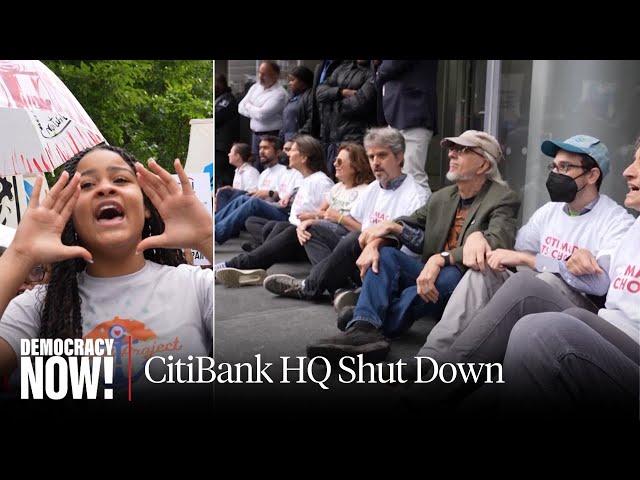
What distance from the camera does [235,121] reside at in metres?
3.03

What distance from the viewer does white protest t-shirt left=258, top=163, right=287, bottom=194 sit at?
334 centimetres

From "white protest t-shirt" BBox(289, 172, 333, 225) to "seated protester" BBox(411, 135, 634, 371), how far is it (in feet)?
2.44

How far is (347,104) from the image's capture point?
3.26 metres

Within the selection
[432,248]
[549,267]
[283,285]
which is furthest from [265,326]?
[549,267]

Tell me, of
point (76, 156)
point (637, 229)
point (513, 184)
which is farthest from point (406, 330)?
point (76, 156)

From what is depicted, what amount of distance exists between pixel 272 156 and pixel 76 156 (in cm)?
79

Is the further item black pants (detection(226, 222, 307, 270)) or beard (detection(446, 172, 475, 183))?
black pants (detection(226, 222, 307, 270))

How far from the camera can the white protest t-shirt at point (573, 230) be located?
281cm

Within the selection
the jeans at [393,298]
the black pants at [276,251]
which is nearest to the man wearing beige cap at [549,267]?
the jeans at [393,298]

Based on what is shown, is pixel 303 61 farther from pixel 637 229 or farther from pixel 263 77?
pixel 637 229

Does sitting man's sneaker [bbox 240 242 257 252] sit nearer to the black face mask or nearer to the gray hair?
the gray hair

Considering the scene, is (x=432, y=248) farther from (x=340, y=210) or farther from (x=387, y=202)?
(x=340, y=210)

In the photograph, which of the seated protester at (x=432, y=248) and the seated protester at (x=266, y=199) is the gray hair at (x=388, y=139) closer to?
the seated protester at (x=432, y=248)

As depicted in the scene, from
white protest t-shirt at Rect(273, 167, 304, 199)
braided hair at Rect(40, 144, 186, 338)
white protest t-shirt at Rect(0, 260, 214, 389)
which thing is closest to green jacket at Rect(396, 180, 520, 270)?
white protest t-shirt at Rect(273, 167, 304, 199)
